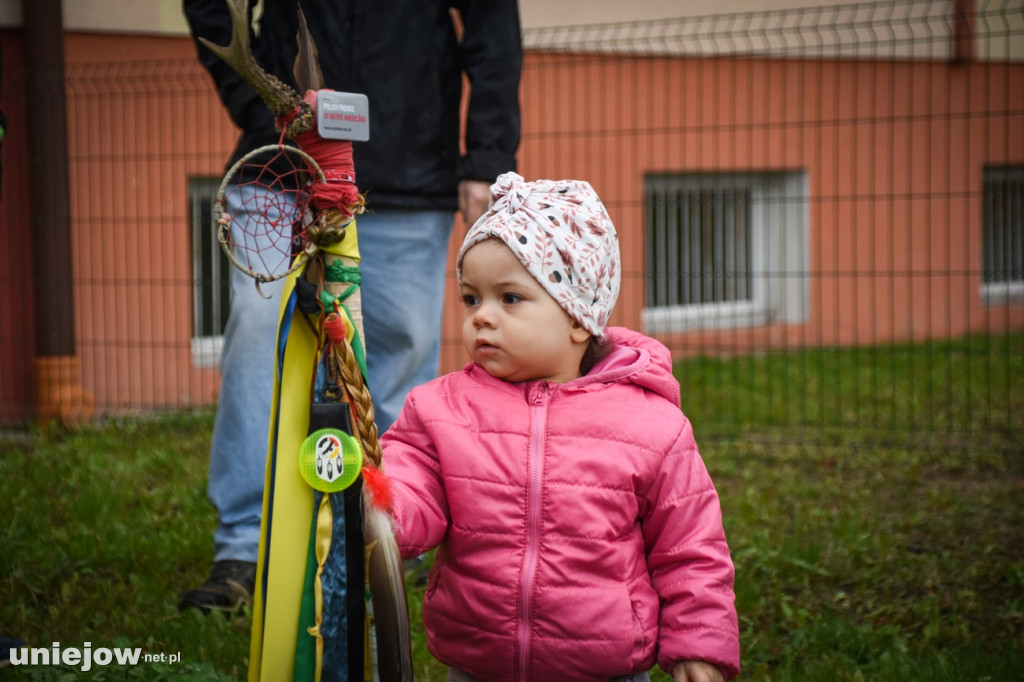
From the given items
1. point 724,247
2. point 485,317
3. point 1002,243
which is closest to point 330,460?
point 485,317

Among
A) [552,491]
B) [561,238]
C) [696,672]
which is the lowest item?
[696,672]

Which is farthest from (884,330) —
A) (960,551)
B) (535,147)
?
(960,551)

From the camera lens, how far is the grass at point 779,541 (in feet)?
8.89

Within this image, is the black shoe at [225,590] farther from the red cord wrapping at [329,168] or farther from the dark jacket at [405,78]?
the red cord wrapping at [329,168]

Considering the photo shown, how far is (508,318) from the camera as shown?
1.82 meters

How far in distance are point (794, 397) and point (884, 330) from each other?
2.59 metres

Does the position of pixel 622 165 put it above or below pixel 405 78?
above

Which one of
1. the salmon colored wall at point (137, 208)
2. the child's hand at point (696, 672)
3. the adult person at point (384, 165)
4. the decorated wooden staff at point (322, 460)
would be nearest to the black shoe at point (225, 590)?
the adult person at point (384, 165)

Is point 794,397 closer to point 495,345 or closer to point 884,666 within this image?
point 884,666

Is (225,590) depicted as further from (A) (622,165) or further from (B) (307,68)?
(A) (622,165)

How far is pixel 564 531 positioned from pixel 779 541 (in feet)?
6.87

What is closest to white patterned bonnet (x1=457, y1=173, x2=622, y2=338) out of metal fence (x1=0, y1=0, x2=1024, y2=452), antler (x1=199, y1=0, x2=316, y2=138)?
antler (x1=199, y1=0, x2=316, y2=138)

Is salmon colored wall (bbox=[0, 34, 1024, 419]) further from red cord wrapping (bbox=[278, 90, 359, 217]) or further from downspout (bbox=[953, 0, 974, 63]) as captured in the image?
red cord wrapping (bbox=[278, 90, 359, 217])

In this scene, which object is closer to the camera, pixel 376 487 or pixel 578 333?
pixel 376 487
